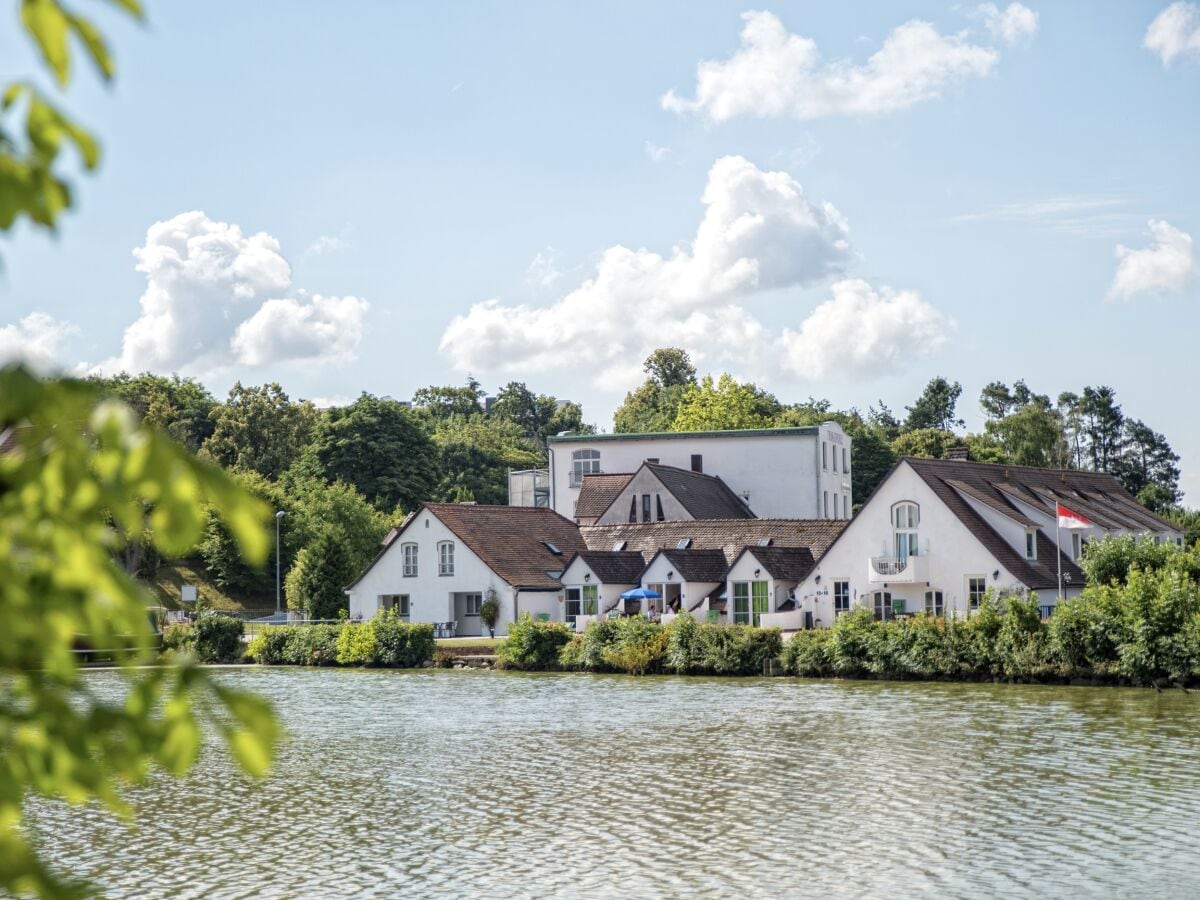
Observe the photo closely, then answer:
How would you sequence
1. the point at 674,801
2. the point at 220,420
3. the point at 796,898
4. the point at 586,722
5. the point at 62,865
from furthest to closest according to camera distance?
the point at 220,420 < the point at 586,722 < the point at 674,801 < the point at 62,865 < the point at 796,898

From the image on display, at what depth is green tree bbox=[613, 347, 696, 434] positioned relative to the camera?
397ft

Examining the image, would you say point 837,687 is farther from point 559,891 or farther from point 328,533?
point 328,533

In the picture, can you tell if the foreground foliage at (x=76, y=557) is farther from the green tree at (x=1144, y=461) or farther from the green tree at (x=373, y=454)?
the green tree at (x=1144, y=461)

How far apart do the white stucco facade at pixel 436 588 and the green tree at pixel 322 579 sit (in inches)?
78.1

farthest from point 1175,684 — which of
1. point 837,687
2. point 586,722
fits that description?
point 586,722

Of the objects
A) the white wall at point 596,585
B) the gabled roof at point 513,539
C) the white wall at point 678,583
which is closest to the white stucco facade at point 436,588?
the gabled roof at point 513,539

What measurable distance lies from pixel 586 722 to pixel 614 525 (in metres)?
32.1

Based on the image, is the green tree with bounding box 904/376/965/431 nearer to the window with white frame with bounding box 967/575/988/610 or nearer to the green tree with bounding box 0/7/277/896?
the window with white frame with bounding box 967/575/988/610

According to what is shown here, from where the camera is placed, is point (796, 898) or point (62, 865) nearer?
point (796, 898)

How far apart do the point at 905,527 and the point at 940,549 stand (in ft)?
4.82

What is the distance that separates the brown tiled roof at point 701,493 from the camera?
67.5 meters

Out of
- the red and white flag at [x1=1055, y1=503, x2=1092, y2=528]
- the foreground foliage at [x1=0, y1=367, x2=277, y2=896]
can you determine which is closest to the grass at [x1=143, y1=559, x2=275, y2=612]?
the red and white flag at [x1=1055, y1=503, x2=1092, y2=528]

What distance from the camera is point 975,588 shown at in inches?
1925

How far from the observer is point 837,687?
130 feet
